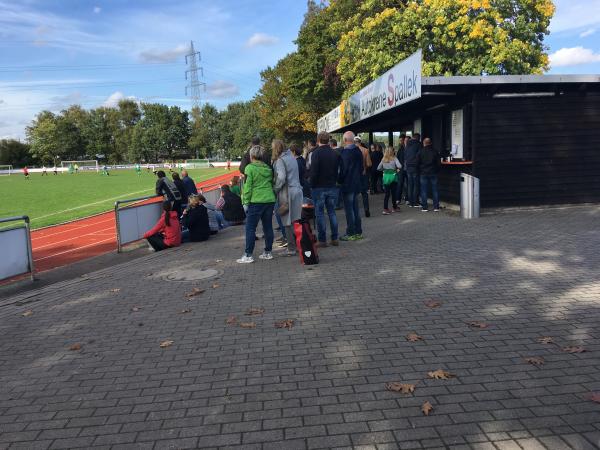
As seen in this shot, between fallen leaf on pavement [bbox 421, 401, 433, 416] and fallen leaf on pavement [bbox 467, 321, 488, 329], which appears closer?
fallen leaf on pavement [bbox 421, 401, 433, 416]

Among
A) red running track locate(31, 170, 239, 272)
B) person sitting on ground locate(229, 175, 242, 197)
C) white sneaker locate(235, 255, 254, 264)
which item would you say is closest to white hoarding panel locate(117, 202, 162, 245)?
red running track locate(31, 170, 239, 272)

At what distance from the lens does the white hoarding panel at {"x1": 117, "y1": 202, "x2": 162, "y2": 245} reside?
10.1 metres

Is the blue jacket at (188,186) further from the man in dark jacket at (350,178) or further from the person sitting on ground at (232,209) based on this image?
the man in dark jacket at (350,178)

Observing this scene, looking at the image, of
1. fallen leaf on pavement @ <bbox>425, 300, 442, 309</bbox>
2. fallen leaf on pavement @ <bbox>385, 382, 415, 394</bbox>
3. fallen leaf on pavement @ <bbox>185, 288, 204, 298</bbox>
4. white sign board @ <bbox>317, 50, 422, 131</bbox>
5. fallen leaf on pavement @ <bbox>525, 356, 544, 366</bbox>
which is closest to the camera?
fallen leaf on pavement @ <bbox>385, 382, 415, 394</bbox>

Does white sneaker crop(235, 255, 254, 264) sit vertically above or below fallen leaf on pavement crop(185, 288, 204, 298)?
above

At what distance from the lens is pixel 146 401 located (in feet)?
11.7

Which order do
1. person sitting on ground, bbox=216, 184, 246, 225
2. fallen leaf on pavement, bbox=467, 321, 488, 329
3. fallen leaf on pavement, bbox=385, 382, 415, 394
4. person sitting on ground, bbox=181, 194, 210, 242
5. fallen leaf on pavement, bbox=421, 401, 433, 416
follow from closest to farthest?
fallen leaf on pavement, bbox=421, 401, 433, 416 < fallen leaf on pavement, bbox=385, 382, 415, 394 < fallen leaf on pavement, bbox=467, 321, 488, 329 < person sitting on ground, bbox=181, 194, 210, 242 < person sitting on ground, bbox=216, 184, 246, 225

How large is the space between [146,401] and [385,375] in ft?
5.79

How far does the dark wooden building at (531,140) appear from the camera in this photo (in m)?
11.6

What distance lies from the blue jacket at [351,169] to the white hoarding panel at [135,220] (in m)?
4.51

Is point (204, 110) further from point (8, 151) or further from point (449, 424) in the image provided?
point (449, 424)

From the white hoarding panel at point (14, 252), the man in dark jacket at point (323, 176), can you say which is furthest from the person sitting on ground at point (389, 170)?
the white hoarding panel at point (14, 252)

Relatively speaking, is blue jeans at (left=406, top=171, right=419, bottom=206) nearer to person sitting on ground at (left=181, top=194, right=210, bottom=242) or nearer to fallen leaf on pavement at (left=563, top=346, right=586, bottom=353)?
person sitting on ground at (left=181, top=194, right=210, bottom=242)

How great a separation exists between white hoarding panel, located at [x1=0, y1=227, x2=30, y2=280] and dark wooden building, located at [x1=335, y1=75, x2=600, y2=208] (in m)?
8.65
